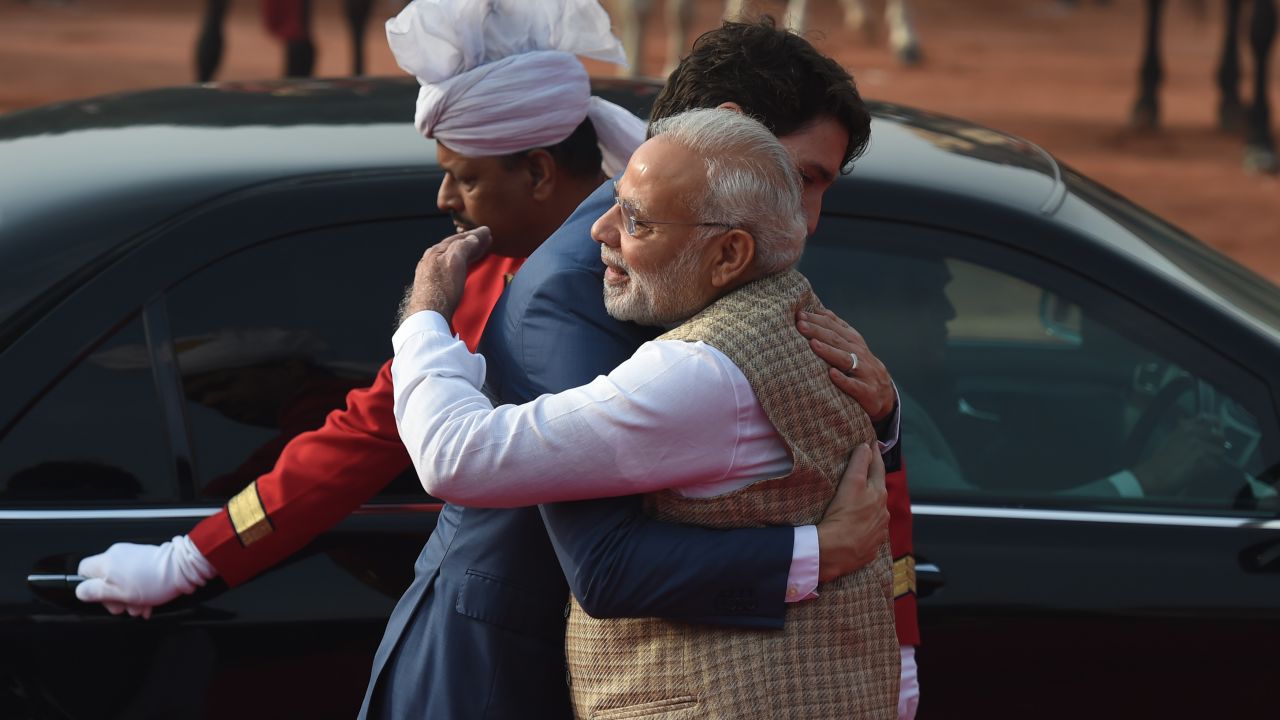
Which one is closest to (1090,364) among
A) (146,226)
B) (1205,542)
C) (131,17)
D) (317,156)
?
(1205,542)

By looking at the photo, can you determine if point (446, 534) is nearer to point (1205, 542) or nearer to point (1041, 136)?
point (1205, 542)

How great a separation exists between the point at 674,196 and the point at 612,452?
29 centimetres

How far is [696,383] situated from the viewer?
1.69m

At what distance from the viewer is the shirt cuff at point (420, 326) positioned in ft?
6.22

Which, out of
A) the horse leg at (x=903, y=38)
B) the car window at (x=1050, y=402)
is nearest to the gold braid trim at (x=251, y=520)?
the car window at (x=1050, y=402)

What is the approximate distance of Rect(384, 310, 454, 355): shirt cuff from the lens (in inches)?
74.7

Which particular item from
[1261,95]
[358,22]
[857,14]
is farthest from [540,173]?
[857,14]

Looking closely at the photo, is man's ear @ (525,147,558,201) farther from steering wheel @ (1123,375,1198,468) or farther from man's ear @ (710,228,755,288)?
steering wheel @ (1123,375,1198,468)

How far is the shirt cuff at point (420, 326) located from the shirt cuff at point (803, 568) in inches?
19.0

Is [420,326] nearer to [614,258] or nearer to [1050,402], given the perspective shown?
[614,258]

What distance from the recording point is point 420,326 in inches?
75.0

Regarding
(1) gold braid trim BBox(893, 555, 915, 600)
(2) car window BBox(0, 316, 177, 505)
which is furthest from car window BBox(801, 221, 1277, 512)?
(2) car window BBox(0, 316, 177, 505)

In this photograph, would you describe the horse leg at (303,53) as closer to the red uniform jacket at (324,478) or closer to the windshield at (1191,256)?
the windshield at (1191,256)

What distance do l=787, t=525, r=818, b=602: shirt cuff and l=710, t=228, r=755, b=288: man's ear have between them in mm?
296
